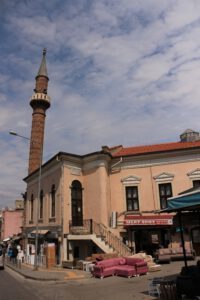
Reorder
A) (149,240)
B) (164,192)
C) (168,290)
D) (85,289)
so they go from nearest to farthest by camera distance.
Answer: (168,290)
(85,289)
(164,192)
(149,240)

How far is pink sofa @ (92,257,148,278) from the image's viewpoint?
1415 centimetres

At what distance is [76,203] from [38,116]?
18.3 metres

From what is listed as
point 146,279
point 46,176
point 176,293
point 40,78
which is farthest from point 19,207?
point 176,293

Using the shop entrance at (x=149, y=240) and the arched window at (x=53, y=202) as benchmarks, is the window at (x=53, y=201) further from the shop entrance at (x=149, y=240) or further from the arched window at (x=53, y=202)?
the shop entrance at (x=149, y=240)

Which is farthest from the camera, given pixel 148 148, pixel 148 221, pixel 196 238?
pixel 148 148

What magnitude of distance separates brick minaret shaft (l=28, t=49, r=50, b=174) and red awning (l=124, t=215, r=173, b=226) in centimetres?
1678

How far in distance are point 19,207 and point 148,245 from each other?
52571 millimetres

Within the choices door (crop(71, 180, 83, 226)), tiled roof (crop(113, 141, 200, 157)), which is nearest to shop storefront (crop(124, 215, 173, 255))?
door (crop(71, 180, 83, 226))

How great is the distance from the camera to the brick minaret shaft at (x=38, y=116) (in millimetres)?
35281

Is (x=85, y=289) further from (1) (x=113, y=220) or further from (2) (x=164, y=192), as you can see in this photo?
(2) (x=164, y=192)

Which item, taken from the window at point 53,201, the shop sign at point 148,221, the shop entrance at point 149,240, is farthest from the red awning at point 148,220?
the window at point 53,201

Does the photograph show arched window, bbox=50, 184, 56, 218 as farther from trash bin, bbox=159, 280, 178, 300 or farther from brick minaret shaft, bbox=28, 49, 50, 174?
trash bin, bbox=159, 280, 178, 300

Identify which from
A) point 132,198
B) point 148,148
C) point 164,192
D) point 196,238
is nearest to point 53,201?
point 132,198

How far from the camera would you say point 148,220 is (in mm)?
20266
